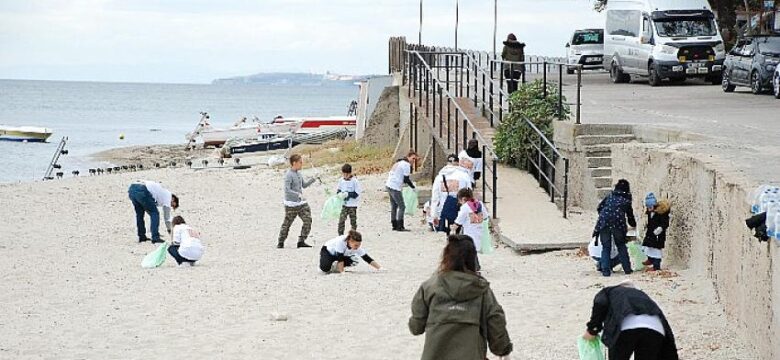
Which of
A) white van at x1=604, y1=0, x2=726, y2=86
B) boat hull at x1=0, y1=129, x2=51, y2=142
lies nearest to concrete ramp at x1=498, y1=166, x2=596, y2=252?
white van at x1=604, y1=0, x2=726, y2=86

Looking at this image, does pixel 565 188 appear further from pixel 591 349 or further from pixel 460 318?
pixel 460 318

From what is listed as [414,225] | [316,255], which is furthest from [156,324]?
[414,225]

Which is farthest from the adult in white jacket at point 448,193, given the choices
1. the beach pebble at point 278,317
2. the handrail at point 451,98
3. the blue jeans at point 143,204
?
the blue jeans at point 143,204

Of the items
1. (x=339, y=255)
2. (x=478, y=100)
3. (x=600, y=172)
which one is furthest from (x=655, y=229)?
(x=478, y=100)

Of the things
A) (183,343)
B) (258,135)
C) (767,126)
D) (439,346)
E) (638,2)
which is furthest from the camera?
(258,135)

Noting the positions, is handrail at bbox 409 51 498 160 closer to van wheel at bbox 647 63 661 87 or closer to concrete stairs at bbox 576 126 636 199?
concrete stairs at bbox 576 126 636 199

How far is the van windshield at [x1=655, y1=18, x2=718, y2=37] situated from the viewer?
3372 centimetres

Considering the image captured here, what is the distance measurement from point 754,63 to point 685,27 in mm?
3923

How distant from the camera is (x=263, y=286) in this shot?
53.4 ft

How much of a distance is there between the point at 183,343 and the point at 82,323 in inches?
66.7

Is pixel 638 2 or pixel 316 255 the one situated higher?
pixel 638 2

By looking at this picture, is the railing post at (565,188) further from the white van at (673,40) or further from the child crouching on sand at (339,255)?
the white van at (673,40)

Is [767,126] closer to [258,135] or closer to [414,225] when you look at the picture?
[414,225]

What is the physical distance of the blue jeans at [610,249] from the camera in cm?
1547
